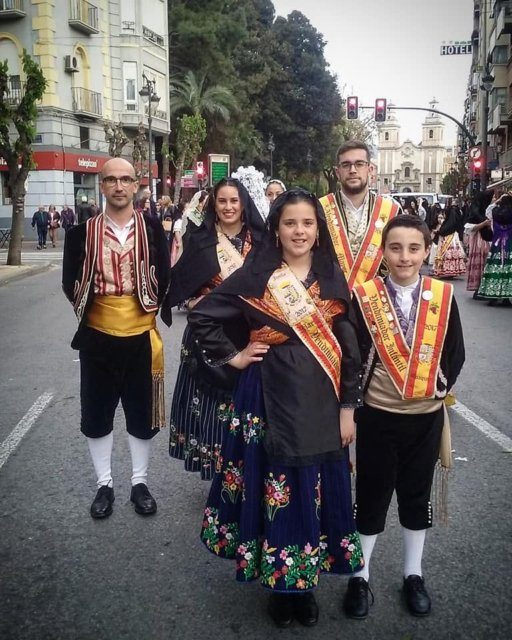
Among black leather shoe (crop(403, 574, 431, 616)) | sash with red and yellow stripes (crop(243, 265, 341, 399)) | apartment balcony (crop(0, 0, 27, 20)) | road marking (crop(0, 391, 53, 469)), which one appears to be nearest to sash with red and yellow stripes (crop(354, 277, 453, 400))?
sash with red and yellow stripes (crop(243, 265, 341, 399))

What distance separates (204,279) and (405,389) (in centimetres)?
154

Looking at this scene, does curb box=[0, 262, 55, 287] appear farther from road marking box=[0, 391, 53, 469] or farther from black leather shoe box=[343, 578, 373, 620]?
black leather shoe box=[343, 578, 373, 620]

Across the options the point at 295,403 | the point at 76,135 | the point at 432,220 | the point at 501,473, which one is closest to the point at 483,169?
the point at 432,220

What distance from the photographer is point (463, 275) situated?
653 inches

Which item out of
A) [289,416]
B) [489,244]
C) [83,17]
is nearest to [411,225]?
[289,416]

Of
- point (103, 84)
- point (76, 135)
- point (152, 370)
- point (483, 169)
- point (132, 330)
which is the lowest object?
point (152, 370)

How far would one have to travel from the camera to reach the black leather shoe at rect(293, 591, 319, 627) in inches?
113

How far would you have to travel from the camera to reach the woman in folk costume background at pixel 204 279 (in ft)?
12.9

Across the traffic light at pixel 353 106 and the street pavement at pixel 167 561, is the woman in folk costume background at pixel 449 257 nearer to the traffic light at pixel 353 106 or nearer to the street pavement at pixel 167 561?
the street pavement at pixel 167 561

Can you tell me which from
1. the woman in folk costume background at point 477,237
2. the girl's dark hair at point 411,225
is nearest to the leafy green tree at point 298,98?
the woman in folk costume background at point 477,237

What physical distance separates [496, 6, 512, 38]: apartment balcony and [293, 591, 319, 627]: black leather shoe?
131 feet

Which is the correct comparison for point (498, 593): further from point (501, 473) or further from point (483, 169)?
point (483, 169)

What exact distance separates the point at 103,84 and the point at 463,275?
77.8 feet

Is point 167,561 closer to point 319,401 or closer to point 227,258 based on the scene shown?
point 319,401
